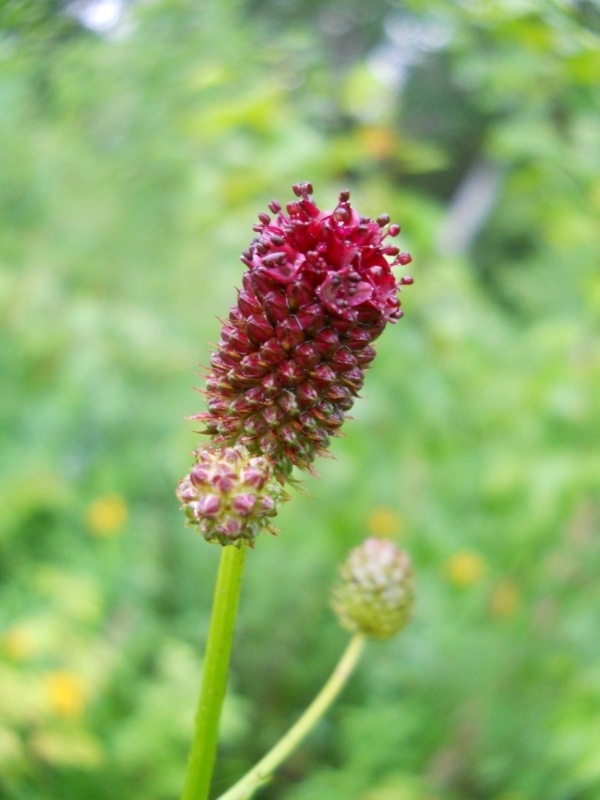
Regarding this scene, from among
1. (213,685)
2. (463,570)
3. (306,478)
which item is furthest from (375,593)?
(463,570)

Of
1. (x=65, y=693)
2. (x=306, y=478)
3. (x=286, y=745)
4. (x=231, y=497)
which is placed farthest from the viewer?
(x=306, y=478)

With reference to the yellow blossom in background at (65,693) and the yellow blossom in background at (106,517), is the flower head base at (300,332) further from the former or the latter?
the yellow blossom in background at (106,517)

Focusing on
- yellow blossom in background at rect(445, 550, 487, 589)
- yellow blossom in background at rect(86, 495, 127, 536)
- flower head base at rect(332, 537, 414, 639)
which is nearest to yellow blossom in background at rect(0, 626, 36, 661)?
yellow blossom in background at rect(86, 495, 127, 536)

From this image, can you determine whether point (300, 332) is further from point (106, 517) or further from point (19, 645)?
point (106, 517)

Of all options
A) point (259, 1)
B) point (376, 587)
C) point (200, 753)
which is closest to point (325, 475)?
point (376, 587)

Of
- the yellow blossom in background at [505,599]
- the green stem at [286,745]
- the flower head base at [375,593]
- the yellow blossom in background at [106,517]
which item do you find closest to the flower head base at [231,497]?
Answer: the green stem at [286,745]

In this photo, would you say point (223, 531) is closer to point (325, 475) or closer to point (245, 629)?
point (325, 475)

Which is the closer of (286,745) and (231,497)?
(231,497)

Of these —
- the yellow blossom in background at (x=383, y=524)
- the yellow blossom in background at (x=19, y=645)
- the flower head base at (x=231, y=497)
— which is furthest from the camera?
the yellow blossom in background at (x=383, y=524)
